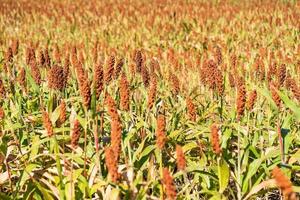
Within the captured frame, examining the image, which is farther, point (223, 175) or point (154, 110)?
point (154, 110)

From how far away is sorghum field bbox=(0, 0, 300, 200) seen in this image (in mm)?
2137

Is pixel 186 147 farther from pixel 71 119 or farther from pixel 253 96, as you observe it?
pixel 71 119

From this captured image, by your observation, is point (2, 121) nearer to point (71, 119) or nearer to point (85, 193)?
point (71, 119)

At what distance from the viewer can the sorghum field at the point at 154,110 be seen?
2.14 m

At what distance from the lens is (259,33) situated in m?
8.81

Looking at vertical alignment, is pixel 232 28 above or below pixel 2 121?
below

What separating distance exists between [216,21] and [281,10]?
2027 mm

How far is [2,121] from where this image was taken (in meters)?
3.15

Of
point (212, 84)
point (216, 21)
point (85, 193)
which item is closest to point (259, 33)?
point (216, 21)

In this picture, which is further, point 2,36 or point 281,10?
point 281,10

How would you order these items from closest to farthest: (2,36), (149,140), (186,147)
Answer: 1. (186,147)
2. (149,140)
3. (2,36)

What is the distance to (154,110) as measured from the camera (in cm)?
325

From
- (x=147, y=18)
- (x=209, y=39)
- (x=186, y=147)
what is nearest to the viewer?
(x=186, y=147)

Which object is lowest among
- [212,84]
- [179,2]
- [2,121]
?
[179,2]
